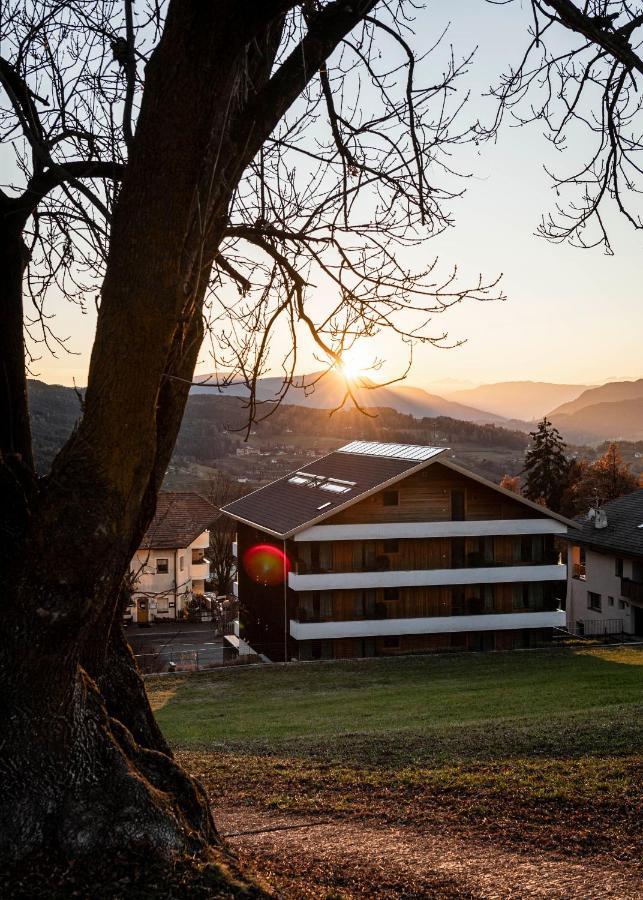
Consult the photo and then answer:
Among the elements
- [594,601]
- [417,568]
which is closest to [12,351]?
A: [417,568]

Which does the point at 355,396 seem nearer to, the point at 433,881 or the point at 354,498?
the point at 433,881

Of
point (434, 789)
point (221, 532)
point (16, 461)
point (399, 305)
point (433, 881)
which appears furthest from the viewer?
point (221, 532)

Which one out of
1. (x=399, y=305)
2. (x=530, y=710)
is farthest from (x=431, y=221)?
(x=530, y=710)

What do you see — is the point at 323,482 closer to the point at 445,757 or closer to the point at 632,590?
the point at 632,590

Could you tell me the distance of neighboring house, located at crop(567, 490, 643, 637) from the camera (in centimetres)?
4103

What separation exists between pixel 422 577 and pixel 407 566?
78cm

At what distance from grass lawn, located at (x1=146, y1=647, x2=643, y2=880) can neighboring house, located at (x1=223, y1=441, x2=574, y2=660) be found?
37.1 ft

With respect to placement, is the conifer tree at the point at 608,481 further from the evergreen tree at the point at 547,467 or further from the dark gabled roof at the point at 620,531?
the dark gabled roof at the point at 620,531

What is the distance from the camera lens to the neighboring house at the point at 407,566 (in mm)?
35312

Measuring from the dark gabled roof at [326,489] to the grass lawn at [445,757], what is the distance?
12.2m

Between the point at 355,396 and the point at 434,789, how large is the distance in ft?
13.8

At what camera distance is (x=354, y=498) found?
3481cm

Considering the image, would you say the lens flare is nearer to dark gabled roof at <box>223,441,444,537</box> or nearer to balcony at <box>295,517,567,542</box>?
dark gabled roof at <box>223,441,444,537</box>

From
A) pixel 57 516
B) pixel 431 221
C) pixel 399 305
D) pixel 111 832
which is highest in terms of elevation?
pixel 431 221
